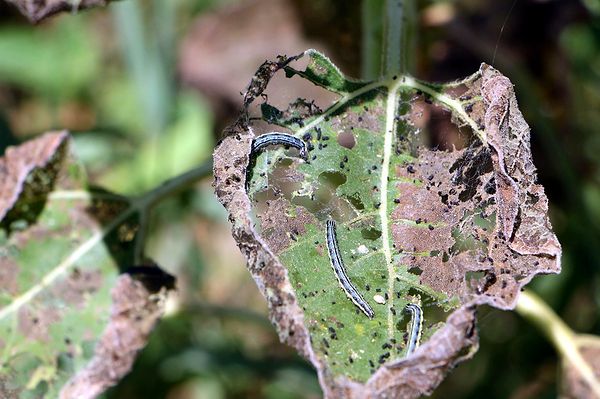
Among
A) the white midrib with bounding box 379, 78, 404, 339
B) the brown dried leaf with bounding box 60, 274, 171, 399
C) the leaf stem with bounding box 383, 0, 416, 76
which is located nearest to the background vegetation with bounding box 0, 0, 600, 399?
the leaf stem with bounding box 383, 0, 416, 76

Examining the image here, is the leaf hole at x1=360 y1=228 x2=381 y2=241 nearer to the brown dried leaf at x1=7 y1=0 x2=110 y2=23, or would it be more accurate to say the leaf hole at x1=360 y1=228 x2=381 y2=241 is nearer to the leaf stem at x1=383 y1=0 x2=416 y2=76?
the leaf stem at x1=383 y1=0 x2=416 y2=76

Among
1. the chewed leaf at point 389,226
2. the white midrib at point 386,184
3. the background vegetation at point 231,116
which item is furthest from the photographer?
the background vegetation at point 231,116

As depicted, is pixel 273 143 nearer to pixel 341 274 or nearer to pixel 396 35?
pixel 341 274

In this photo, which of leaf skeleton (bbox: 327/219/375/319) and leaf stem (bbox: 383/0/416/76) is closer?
leaf skeleton (bbox: 327/219/375/319)

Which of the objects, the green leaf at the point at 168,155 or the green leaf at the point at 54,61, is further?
the green leaf at the point at 54,61

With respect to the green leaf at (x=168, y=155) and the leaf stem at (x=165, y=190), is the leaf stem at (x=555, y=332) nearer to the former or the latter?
the leaf stem at (x=165, y=190)

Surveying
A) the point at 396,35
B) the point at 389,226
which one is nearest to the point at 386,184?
the point at 389,226

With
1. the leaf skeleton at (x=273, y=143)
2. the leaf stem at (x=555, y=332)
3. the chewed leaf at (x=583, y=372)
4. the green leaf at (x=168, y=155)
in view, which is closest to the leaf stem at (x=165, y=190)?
the leaf skeleton at (x=273, y=143)
